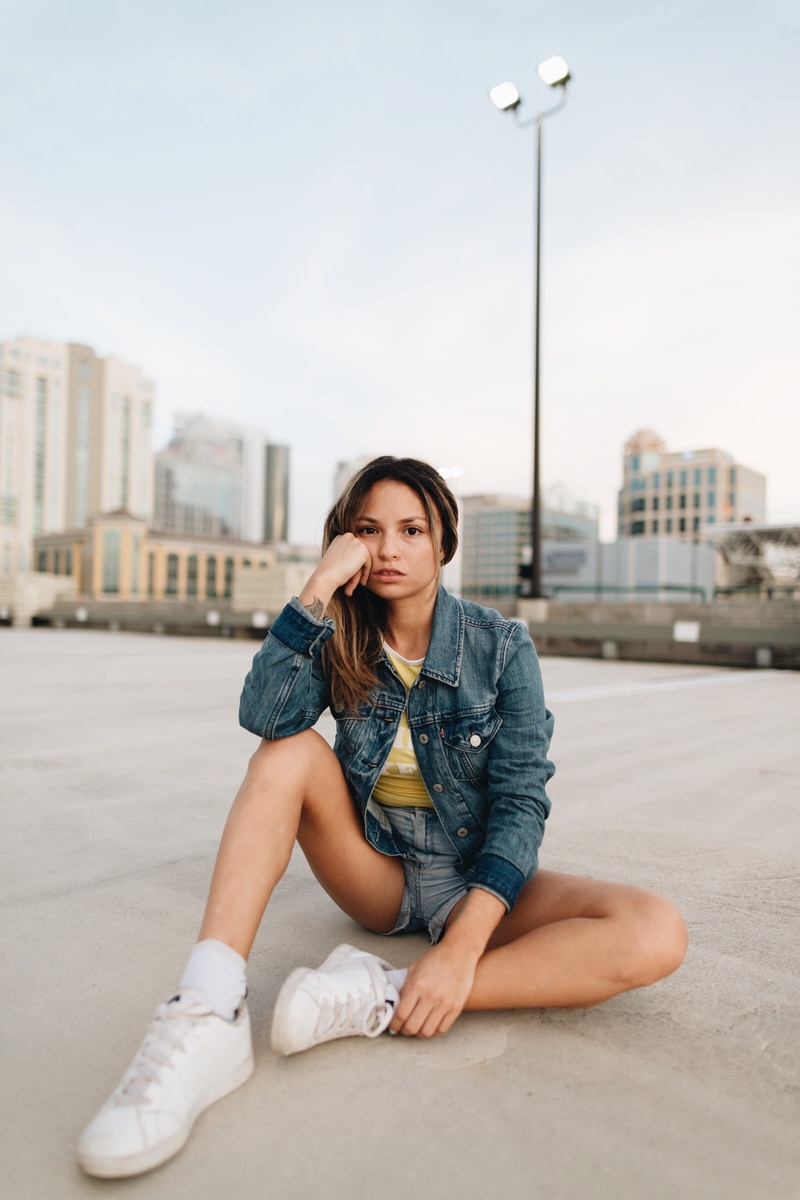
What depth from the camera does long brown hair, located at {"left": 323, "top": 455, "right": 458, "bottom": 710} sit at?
1.69 m

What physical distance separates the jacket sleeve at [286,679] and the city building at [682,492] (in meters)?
Result: 101

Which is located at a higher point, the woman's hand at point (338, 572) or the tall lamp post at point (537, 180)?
the tall lamp post at point (537, 180)

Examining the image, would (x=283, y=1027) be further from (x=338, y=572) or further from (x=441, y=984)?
(x=338, y=572)

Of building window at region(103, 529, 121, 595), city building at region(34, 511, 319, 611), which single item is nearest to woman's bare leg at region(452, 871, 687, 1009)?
city building at region(34, 511, 319, 611)

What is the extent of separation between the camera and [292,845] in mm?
1521

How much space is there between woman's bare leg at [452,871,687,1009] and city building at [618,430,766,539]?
10127 cm

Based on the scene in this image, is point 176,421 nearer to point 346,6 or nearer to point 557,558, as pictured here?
point 557,558

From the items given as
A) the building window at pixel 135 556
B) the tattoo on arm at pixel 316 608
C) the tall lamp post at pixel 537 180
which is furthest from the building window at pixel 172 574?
the tattoo on arm at pixel 316 608

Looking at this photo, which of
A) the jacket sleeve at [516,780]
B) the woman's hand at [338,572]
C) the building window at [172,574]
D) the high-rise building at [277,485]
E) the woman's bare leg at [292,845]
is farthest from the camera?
the high-rise building at [277,485]

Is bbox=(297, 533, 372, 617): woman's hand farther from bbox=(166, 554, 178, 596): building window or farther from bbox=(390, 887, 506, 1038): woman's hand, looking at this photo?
bbox=(166, 554, 178, 596): building window

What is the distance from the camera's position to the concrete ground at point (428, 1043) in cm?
107

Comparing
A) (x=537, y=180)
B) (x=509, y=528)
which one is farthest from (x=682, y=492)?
(x=537, y=180)

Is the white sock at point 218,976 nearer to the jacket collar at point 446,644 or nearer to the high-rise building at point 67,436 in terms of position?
the jacket collar at point 446,644

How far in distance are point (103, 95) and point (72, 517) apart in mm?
92494
